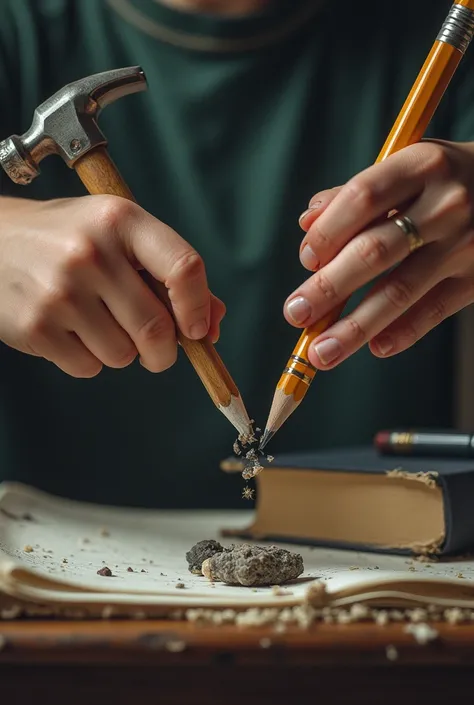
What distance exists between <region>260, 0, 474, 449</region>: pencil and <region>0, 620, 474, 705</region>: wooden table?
0.25 metres

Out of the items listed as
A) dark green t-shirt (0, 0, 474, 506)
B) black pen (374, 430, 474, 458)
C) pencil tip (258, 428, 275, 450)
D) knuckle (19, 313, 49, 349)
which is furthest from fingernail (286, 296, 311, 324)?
dark green t-shirt (0, 0, 474, 506)

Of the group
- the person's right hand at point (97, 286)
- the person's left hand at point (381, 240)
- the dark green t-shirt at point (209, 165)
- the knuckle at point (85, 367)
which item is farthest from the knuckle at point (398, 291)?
the dark green t-shirt at point (209, 165)

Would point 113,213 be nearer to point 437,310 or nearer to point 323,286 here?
point 323,286

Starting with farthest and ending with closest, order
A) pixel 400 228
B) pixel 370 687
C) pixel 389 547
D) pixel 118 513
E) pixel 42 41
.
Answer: pixel 42 41 < pixel 118 513 < pixel 389 547 < pixel 400 228 < pixel 370 687

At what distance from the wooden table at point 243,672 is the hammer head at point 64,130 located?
0.43m

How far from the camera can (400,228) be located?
2.13ft

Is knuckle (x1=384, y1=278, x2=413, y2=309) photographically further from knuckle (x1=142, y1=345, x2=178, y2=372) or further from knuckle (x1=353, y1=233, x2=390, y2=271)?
knuckle (x1=142, y1=345, x2=178, y2=372)

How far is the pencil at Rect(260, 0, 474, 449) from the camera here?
0.68 meters

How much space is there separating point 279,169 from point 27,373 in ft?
1.83

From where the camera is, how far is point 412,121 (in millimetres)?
706

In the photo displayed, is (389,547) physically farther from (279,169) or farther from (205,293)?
(279,169)

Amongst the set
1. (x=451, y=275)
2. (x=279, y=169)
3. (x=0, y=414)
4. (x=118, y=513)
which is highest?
(x=451, y=275)

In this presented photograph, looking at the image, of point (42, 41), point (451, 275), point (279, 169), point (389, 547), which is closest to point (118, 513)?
point (389, 547)

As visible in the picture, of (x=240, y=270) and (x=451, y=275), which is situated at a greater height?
(x=451, y=275)
